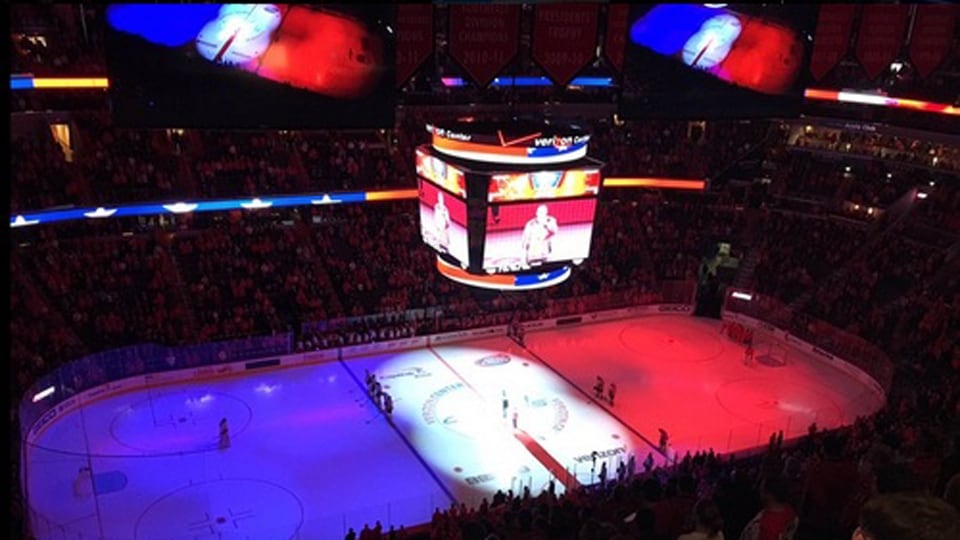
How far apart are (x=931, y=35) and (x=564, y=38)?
7.09 m

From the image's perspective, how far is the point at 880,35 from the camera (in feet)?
50.2

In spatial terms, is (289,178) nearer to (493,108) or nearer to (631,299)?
(493,108)

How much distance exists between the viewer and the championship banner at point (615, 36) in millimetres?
16141

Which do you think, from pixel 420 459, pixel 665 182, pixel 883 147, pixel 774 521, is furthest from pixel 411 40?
pixel 883 147

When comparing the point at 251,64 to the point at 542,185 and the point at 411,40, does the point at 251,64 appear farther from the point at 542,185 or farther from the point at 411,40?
the point at 542,185

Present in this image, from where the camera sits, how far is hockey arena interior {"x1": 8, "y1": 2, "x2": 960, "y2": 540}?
43.3 ft

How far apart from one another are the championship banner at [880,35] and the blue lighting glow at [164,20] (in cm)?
1195

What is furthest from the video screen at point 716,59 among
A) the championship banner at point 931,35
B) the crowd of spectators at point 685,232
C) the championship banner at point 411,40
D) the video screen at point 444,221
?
the crowd of spectators at point 685,232

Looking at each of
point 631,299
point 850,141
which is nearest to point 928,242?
point 850,141

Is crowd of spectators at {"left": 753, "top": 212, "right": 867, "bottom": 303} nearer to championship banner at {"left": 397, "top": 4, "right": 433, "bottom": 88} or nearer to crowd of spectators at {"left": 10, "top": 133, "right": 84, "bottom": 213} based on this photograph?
championship banner at {"left": 397, "top": 4, "right": 433, "bottom": 88}

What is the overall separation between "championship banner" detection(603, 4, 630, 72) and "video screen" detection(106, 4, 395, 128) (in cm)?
495

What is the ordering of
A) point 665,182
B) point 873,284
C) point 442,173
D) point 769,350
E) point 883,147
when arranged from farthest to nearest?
point 883,147 → point 665,182 → point 873,284 → point 769,350 → point 442,173

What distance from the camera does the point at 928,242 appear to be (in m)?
28.3

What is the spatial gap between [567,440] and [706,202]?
679 inches
